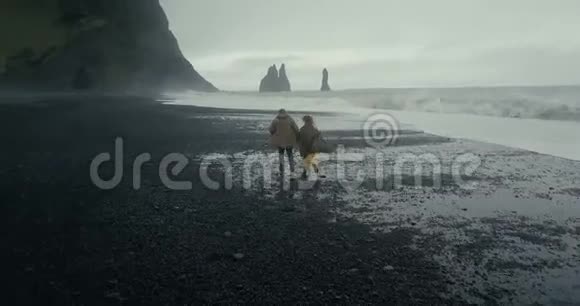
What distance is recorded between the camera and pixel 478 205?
895 cm

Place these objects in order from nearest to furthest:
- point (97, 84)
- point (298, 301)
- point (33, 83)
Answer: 1. point (298, 301)
2. point (33, 83)
3. point (97, 84)

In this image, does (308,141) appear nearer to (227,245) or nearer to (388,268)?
(227,245)

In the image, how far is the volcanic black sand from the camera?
4.76 meters

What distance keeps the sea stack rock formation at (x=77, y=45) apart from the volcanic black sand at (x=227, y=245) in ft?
227

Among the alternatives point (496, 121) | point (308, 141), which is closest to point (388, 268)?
point (308, 141)

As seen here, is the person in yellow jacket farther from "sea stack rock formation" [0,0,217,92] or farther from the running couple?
"sea stack rock formation" [0,0,217,92]

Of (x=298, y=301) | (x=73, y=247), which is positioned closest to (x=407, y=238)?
(x=298, y=301)

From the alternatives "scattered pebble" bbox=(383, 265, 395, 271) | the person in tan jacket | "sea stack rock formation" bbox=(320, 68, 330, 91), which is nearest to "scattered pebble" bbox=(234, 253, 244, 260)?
"scattered pebble" bbox=(383, 265, 395, 271)

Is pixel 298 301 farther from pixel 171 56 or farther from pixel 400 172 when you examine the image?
pixel 171 56

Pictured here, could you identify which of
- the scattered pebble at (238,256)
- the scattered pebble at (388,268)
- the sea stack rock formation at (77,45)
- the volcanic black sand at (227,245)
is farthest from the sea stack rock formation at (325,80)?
the scattered pebble at (388,268)

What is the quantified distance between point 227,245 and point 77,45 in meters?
83.3

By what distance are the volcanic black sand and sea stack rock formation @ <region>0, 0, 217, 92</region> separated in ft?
227

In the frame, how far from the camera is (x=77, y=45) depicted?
75.2 meters

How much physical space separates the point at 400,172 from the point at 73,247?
967cm
